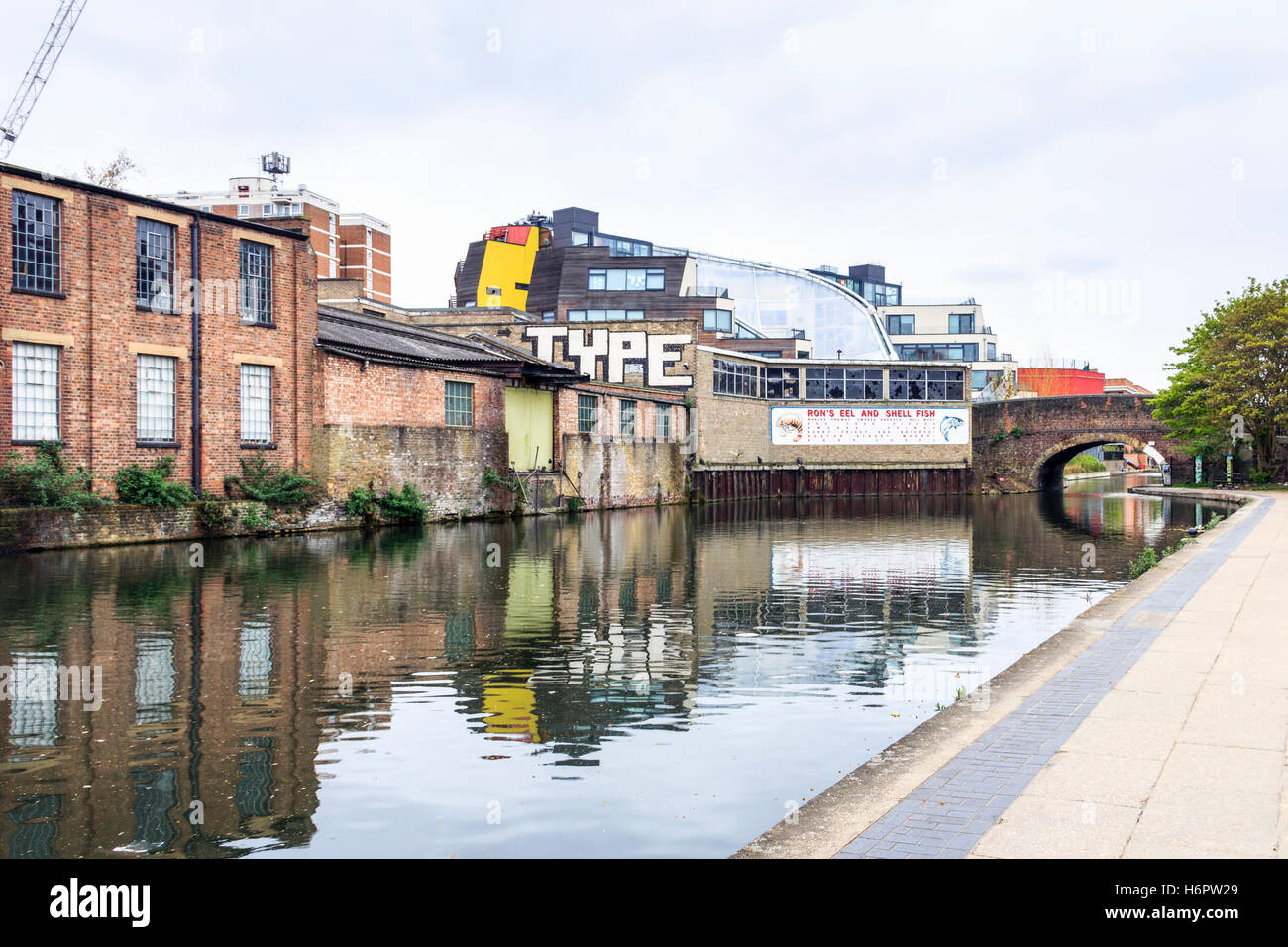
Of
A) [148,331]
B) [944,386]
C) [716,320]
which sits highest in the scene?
[716,320]

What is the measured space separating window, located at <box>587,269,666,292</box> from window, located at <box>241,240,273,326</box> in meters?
44.0

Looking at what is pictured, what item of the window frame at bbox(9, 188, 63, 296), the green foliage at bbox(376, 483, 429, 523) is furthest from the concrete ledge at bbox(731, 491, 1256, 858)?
the green foliage at bbox(376, 483, 429, 523)

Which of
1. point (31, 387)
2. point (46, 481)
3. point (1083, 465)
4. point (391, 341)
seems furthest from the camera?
point (1083, 465)

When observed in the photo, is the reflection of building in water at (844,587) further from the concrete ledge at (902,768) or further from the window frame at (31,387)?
the window frame at (31,387)

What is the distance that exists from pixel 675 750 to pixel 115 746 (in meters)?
3.96

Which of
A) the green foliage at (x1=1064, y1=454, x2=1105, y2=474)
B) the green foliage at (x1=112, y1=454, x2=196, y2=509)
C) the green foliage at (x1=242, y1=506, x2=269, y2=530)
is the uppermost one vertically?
the green foliage at (x1=1064, y1=454, x2=1105, y2=474)

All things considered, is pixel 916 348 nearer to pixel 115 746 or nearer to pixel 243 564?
pixel 243 564

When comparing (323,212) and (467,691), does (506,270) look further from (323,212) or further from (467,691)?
(467,691)

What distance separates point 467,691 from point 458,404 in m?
27.1

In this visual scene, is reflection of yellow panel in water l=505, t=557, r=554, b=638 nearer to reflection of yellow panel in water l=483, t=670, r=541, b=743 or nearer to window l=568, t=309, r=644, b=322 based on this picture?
reflection of yellow panel in water l=483, t=670, r=541, b=743

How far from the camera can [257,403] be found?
94.9ft

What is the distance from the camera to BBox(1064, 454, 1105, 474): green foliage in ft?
343

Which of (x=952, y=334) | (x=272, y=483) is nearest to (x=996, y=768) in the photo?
(x=272, y=483)
